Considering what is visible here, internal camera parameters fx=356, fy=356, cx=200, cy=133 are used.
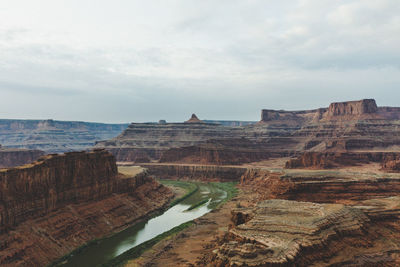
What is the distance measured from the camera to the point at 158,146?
17362 cm

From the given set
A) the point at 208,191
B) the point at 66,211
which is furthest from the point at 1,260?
the point at 208,191

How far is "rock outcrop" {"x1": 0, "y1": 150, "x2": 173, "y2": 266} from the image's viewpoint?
39.7 m

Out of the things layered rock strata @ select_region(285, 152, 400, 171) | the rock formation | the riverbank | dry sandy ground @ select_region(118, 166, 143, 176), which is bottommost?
the riverbank

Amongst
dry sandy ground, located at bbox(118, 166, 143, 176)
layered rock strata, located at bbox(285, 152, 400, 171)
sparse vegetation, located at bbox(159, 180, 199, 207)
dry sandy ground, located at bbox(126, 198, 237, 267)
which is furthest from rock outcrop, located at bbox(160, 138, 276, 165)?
dry sandy ground, located at bbox(126, 198, 237, 267)

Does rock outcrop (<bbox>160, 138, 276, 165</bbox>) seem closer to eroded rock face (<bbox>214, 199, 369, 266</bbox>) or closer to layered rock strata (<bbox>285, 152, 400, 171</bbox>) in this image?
layered rock strata (<bbox>285, 152, 400, 171</bbox>)

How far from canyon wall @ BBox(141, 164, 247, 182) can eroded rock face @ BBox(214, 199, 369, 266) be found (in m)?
70.3

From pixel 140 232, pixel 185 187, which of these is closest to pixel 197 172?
pixel 185 187

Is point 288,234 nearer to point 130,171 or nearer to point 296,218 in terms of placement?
point 296,218

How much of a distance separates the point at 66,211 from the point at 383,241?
39.7m

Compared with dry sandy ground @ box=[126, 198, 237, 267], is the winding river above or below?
below

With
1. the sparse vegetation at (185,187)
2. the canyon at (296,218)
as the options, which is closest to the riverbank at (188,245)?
the canyon at (296,218)

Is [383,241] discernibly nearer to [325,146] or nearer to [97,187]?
[97,187]

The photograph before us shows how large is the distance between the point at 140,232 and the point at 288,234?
1183 inches

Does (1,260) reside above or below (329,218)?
below
